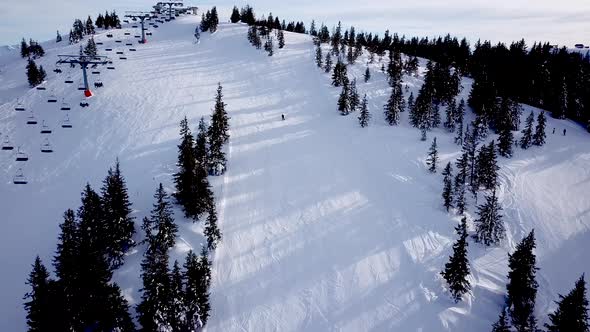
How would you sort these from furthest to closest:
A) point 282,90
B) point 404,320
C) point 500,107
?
point 282,90
point 500,107
point 404,320

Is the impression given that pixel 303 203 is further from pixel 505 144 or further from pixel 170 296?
pixel 505 144

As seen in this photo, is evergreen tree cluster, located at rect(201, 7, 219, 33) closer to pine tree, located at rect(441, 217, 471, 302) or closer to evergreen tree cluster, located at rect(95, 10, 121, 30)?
evergreen tree cluster, located at rect(95, 10, 121, 30)

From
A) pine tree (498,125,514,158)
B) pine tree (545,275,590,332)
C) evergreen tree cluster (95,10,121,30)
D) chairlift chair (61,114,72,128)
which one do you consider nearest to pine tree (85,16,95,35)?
evergreen tree cluster (95,10,121,30)

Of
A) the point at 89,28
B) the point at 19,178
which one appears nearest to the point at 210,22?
the point at 89,28

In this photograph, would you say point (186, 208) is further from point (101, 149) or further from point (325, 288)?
point (101, 149)

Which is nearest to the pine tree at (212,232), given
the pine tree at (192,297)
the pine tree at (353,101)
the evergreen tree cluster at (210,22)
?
the pine tree at (192,297)

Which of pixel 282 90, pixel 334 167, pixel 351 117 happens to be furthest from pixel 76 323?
pixel 282 90

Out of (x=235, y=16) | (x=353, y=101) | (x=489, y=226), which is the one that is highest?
(x=235, y=16)
